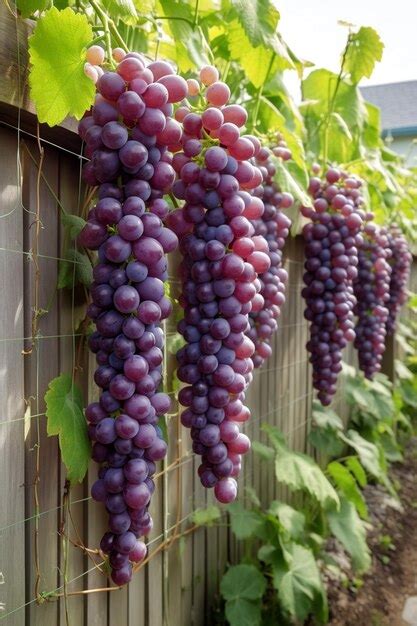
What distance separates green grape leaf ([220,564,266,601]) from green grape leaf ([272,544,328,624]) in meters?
0.09

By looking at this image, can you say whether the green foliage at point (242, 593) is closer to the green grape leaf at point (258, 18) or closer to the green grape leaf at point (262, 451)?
the green grape leaf at point (262, 451)

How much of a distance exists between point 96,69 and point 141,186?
0.23m

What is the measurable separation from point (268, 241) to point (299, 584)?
4.49ft

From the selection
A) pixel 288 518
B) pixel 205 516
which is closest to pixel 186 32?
pixel 205 516

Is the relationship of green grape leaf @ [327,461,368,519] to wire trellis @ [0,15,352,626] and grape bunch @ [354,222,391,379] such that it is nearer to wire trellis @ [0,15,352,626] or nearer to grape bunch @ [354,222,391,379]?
grape bunch @ [354,222,391,379]

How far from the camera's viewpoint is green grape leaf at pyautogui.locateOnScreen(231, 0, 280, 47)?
1.36 m

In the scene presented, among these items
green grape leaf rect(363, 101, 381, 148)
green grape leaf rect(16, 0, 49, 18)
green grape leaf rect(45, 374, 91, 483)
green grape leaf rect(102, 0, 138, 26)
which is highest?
green grape leaf rect(363, 101, 381, 148)

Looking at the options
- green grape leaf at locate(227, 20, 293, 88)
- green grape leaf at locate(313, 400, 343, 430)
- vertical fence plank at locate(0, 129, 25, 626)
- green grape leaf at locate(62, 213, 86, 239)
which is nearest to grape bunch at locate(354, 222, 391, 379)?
green grape leaf at locate(313, 400, 343, 430)

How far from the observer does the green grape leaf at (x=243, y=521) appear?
2154 mm

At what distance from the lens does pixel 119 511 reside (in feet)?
3.36

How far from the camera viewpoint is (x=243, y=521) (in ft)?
7.23

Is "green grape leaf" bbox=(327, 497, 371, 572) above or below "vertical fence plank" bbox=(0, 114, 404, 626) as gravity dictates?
below

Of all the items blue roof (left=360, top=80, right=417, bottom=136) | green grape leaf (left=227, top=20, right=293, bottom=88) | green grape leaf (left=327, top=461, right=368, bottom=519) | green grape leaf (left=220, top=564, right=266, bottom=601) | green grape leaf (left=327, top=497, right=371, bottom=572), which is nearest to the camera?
green grape leaf (left=227, top=20, right=293, bottom=88)

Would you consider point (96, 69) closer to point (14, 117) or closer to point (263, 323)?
point (14, 117)
